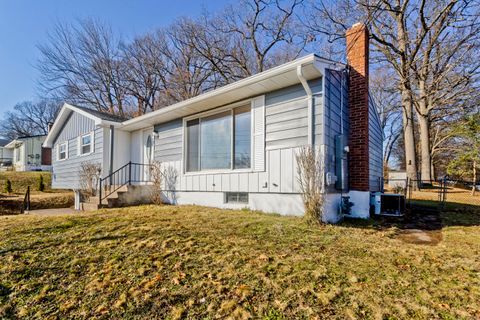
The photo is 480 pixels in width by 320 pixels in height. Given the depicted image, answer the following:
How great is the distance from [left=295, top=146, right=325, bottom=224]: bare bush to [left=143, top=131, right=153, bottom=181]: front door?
19.8 ft

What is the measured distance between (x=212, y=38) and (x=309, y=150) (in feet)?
50.6

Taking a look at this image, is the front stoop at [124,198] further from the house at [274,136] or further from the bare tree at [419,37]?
the bare tree at [419,37]

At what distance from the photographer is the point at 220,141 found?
23.5ft

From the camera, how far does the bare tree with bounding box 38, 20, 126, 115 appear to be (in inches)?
751

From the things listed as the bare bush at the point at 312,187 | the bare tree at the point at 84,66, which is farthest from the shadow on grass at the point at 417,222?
the bare tree at the point at 84,66

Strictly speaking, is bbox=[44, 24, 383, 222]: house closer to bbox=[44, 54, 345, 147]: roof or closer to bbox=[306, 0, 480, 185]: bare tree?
bbox=[44, 54, 345, 147]: roof

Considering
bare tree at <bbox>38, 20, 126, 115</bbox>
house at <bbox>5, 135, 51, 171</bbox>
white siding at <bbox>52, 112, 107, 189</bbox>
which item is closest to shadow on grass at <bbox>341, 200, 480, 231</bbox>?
white siding at <bbox>52, 112, 107, 189</bbox>

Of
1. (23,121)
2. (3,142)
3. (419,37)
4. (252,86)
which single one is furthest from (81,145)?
(3,142)

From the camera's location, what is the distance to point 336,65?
5816 millimetres

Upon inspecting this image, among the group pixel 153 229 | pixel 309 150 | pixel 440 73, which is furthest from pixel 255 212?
pixel 440 73

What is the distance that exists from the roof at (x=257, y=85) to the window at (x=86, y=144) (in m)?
4.59

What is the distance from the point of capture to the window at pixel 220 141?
6660 millimetres

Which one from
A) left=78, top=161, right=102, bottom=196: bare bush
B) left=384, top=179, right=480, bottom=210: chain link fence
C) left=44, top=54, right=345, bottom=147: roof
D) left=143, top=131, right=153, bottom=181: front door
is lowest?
left=384, top=179, right=480, bottom=210: chain link fence

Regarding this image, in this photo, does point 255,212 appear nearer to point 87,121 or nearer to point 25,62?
point 87,121
